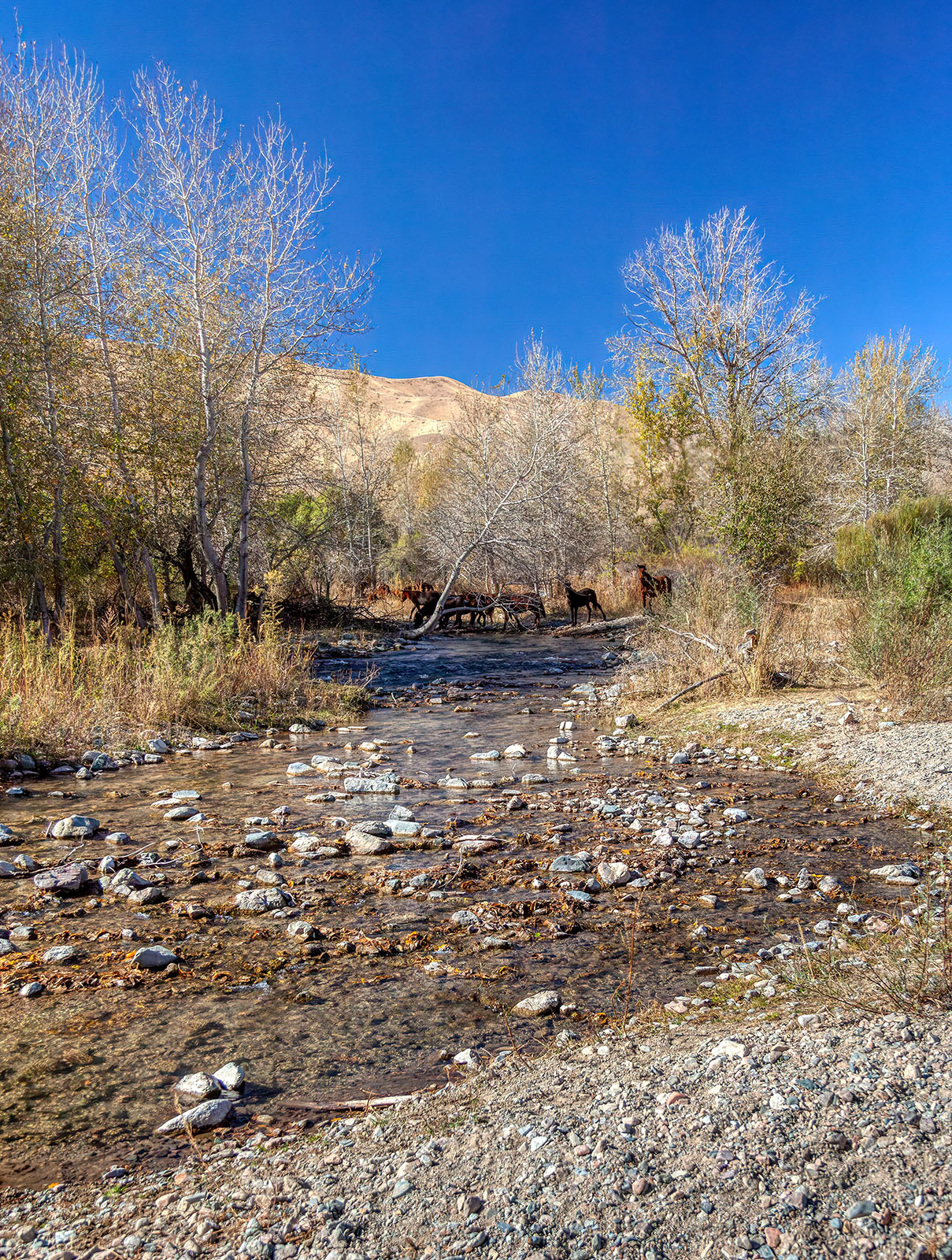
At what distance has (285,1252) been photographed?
2.00 meters

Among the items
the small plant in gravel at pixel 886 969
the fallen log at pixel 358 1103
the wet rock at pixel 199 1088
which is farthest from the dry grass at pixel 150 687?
the small plant in gravel at pixel 886 969

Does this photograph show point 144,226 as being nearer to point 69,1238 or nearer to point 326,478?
point 326,478

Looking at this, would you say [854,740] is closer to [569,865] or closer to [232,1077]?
[569,865]

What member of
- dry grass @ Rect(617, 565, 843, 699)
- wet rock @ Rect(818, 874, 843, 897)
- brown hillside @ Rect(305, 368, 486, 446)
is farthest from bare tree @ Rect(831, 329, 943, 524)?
brown hillside @ Rect(305, 368, 486, 446)

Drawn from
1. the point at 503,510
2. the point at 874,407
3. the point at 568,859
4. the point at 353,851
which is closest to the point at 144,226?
the point at 503,510

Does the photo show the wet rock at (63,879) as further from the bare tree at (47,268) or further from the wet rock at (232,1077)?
the bare tree at (47,268)

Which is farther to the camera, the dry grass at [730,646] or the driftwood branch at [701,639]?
the driftwood branch at [701,639]

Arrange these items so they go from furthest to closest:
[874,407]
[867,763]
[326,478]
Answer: [874,407] < [326,478] < [867,763]

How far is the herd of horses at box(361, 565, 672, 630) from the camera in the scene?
2180 cm

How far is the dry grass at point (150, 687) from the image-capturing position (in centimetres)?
865

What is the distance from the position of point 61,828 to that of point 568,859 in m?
3.83

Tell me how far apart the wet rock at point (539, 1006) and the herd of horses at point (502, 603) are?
17126 millimetres

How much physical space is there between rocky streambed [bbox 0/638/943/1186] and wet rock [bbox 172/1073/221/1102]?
12mm

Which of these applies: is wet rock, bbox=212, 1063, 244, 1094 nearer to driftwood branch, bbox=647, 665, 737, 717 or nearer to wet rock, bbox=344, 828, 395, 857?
wet rock, bbox=344, 828, 395, 857
